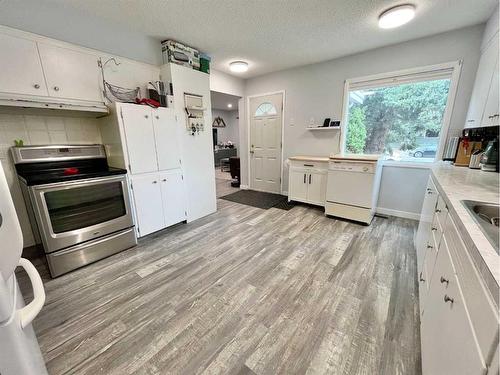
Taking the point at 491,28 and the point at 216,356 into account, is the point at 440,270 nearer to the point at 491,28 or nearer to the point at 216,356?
the point at 216,356

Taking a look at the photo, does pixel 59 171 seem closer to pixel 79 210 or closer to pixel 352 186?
pixel 79 210

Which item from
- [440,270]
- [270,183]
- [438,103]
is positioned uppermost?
[438,103]

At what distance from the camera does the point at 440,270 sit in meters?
1.08

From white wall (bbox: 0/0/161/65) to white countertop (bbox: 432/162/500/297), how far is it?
341 centimetres

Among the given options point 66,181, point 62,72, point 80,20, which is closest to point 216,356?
point 66,181

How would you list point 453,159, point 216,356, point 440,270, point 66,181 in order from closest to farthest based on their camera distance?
point 440,270
point 216,356
point 66,181
point 453,159

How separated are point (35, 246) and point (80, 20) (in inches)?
99.2

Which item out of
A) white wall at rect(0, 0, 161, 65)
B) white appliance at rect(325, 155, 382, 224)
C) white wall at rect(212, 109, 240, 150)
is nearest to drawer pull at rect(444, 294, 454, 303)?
white appliance at rect(325, 155, 382, 224)

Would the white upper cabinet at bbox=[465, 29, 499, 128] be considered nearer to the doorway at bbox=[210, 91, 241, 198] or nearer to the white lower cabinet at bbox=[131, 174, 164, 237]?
the white lower cabinet at bbox=[131, 174, 164, 237]

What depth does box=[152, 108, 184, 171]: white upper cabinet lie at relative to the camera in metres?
2.56

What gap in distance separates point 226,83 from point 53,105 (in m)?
2.92

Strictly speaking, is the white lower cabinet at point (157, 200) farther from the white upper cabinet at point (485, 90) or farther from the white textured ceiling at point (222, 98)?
the white upper cabinet at point (485, 90)

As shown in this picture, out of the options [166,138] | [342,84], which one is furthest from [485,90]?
[166,138]

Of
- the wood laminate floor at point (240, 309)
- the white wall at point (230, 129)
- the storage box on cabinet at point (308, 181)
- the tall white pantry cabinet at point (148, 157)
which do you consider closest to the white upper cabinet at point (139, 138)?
the tall white pantry cabinet at point (148, 157)
